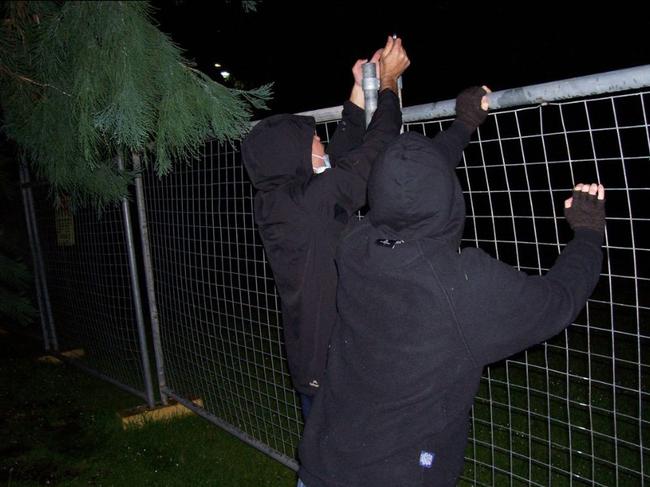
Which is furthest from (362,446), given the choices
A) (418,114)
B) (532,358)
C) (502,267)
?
(532,358)

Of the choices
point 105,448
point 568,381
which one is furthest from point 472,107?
point 105,448

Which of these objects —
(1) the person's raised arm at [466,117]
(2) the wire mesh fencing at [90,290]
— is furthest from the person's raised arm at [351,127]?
(2) the wire mesh fencing at [90,290]

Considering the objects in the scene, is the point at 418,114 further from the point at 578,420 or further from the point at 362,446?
the point at 578,420

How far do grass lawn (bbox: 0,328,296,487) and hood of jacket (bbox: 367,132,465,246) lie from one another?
2.79m

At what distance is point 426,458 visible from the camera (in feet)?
6.19

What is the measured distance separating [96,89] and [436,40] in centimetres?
1691

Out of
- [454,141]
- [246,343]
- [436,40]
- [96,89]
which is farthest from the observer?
[436,40]

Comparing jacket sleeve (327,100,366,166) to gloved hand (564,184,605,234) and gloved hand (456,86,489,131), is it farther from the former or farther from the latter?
gloved hand (564,184,605,234)

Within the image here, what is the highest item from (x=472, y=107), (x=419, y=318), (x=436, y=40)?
(x=436, y=40)

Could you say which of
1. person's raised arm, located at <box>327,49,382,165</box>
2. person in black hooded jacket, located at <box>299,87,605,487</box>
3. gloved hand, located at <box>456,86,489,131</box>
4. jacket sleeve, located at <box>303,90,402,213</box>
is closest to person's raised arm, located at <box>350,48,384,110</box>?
person's raised arm, located at <box>327,49,382,165</box>

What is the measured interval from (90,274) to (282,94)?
1483cm

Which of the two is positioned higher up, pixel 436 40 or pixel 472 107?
pixel 436 40

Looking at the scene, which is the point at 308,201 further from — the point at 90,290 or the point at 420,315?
the point at 90,290

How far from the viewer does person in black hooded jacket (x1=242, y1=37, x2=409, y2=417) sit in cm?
232
